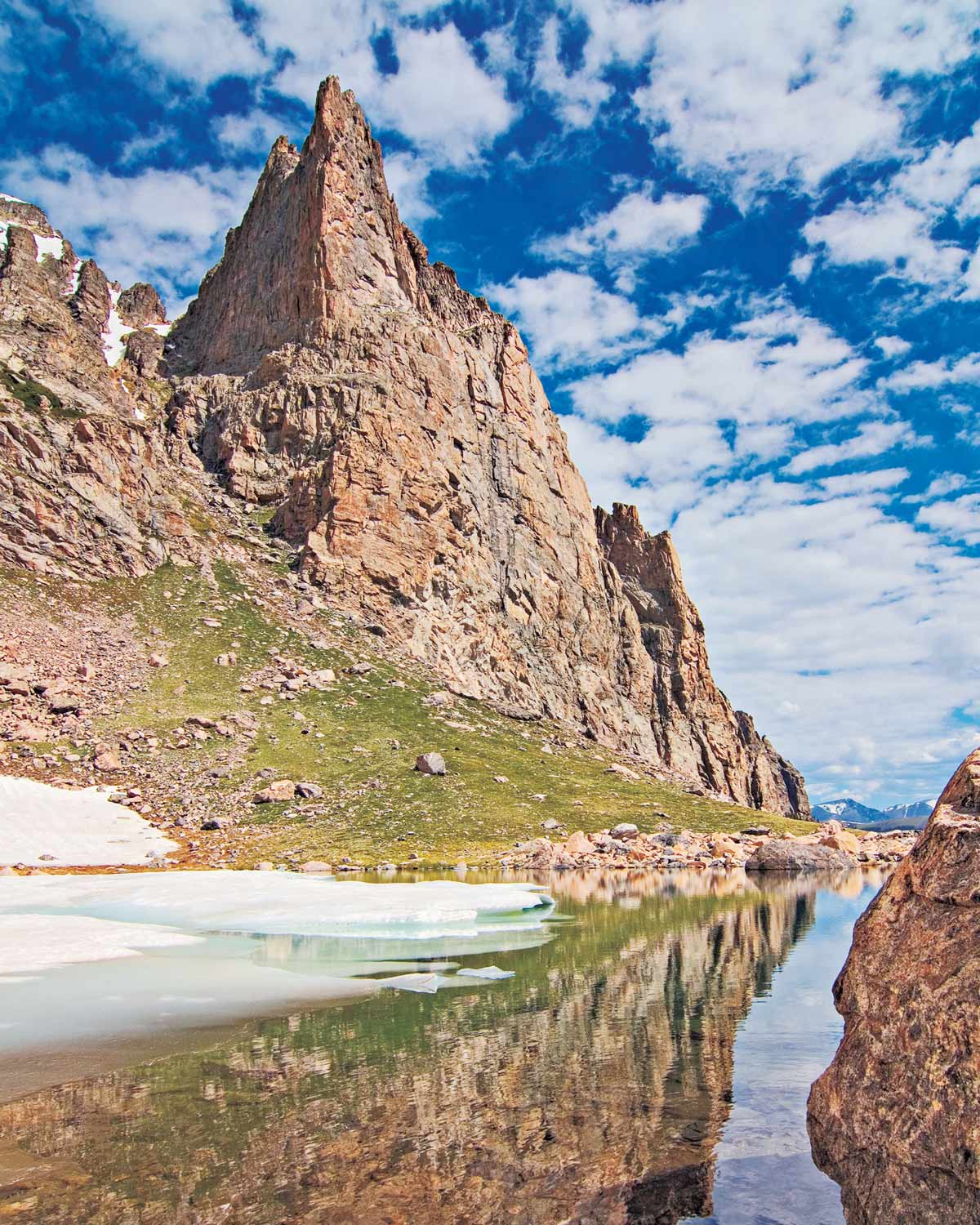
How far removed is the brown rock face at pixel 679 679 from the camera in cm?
15962

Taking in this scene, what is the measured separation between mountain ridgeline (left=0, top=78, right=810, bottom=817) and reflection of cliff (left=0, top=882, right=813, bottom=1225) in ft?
293

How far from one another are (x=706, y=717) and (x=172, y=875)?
134474mm

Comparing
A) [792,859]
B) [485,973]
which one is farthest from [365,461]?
[485,973]

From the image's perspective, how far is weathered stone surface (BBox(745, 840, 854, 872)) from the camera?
2447 inches

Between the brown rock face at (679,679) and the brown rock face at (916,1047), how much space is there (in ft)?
487

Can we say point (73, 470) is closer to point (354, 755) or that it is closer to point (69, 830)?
point (354, 755)

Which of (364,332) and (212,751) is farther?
(364,332)

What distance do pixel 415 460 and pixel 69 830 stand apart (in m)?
78.7

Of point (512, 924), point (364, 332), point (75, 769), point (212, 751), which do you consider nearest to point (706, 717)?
point (364, 332)

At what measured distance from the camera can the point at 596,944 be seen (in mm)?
26781

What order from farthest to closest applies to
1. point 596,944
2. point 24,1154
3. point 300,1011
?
point 596,944 → point 300,1011 → point 24,1154

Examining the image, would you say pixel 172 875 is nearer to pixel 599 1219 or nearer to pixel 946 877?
pixel 599 1219

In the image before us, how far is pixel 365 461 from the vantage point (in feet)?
383

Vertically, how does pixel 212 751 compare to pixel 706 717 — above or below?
below
